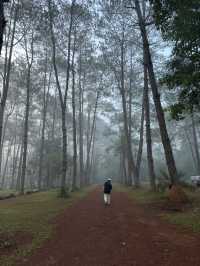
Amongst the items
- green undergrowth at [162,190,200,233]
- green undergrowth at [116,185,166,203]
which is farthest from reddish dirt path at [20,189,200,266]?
green undergrowth at [116,185,166,203]

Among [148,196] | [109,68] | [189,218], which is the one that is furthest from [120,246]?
[109,68]

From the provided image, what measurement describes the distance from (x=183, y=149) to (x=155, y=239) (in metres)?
65.9

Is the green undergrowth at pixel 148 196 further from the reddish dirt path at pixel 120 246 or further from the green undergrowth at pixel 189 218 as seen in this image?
the reddish dirt path at pixel 120 246

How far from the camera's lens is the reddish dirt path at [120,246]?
5.75 metres

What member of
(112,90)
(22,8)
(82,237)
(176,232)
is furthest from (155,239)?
(112,90)

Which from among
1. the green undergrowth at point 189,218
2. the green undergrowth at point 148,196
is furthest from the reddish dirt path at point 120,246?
the green undergrowth at point 148,196

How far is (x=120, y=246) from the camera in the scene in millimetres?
6809

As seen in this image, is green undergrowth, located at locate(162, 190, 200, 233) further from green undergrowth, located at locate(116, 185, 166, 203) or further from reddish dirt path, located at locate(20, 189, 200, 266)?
green undergrowth, located at locate(116, 185, 166, 203)

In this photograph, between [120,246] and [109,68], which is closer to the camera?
[120,246]

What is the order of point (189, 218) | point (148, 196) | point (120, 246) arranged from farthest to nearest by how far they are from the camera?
point (148, 196), point (189, 218), point (120, 246)

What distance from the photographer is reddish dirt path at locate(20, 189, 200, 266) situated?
5750 mm

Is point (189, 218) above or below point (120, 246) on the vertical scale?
above

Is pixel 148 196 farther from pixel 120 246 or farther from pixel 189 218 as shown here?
pixel 120 246

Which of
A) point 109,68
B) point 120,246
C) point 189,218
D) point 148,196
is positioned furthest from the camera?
point 109,68
